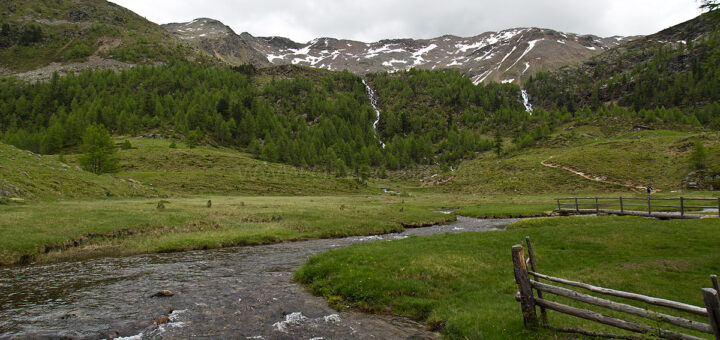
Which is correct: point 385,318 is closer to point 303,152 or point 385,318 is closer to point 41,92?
point 303,152

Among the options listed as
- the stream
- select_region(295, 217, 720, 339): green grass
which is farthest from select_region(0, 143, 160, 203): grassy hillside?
select_region(295, 217, 720, 339): green grass

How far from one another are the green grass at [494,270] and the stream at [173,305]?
1371 mm

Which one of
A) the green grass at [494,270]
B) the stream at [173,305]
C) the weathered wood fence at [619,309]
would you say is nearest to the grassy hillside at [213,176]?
the stream at [173,305]

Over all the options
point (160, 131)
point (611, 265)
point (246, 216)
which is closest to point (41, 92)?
point (160, 131)

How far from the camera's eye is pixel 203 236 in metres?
31.1

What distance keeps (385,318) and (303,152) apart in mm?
139612

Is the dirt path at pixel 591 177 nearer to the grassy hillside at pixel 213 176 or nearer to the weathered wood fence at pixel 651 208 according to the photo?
the weathered wood fence at pixel 651 208

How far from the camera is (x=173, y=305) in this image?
1497 centimetres

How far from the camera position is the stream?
40.0 feet

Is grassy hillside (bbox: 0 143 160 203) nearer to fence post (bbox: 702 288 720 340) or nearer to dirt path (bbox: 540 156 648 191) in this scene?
fence post (bbox: 702 288 720 340)

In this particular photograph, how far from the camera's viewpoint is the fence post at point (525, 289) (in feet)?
31.7

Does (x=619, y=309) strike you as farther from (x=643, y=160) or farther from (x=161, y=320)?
(x=643, y=160)

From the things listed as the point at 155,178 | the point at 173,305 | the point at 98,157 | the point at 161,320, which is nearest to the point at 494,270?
the point at 161,320

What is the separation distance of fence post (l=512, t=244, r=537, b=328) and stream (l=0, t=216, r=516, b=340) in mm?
3491
